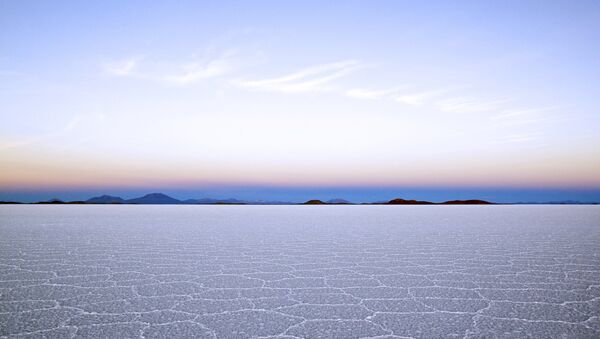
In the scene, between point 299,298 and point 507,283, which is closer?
point 299,298

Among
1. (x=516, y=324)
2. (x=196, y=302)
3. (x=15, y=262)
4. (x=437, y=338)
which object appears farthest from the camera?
(x=15, y=262)

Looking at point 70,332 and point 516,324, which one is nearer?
point 70,332

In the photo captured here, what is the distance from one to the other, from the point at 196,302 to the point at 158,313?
0.38 metres

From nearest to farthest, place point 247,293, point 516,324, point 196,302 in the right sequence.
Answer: point 516,324, point 196,302, point 247,293

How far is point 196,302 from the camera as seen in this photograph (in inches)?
131

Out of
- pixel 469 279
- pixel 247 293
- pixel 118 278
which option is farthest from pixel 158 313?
pixel 469 279

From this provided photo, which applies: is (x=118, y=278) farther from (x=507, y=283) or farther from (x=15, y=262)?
(x=507, y=283)

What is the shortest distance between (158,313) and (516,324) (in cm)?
252

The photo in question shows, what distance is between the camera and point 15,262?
211 inches

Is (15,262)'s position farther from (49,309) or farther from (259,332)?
(259,332)

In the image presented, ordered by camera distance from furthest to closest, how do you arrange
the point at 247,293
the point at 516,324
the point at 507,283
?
1. the point at 507,283
2. the point at 247,293
3. the point at 516,324

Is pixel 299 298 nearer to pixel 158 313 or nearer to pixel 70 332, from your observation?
pixel 158 313

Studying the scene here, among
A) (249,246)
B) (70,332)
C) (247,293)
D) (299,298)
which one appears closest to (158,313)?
(70,332)

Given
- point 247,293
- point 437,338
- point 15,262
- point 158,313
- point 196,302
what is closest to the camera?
point 437,338
